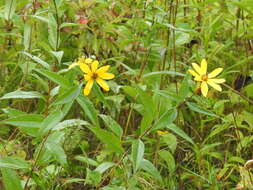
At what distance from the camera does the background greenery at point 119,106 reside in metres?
0.84

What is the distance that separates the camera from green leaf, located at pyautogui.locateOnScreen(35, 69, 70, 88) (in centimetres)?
79

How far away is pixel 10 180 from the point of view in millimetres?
788

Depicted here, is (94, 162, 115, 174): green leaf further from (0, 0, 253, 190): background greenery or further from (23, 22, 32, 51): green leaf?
(23, 22, 32, 51): green leaf

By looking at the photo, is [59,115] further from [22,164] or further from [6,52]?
[6,52]

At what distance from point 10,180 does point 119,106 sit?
481mm

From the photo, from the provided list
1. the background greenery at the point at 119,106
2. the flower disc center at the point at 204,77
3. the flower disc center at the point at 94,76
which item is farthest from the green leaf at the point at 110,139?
the flower disc center at the point at 204,77

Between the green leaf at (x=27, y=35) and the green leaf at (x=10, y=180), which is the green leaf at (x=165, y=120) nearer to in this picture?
the green leaf at (x=10, y=180)

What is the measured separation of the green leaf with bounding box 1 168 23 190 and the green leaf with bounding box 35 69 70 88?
18 centimetres

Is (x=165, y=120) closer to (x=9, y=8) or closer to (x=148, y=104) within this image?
(x=148, y=104)

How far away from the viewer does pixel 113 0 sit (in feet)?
4.83

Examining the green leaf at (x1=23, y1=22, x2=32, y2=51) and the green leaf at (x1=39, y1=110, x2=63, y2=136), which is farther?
the green leaf at (x1=23, y1=22, x2=32, y2=51)

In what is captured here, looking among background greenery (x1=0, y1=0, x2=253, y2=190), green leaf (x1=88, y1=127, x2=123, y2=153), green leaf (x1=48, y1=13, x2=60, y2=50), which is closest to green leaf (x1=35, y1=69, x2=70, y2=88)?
background greenery (x1=0, y1=0, x2=253, y2=190)

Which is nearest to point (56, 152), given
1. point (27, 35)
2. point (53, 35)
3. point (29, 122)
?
point (29, 122)

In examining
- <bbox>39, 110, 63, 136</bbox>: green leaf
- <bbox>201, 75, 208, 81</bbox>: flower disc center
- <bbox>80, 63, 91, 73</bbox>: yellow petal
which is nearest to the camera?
<bbox>39, 110, 63, 136</bbox>: green leaf
